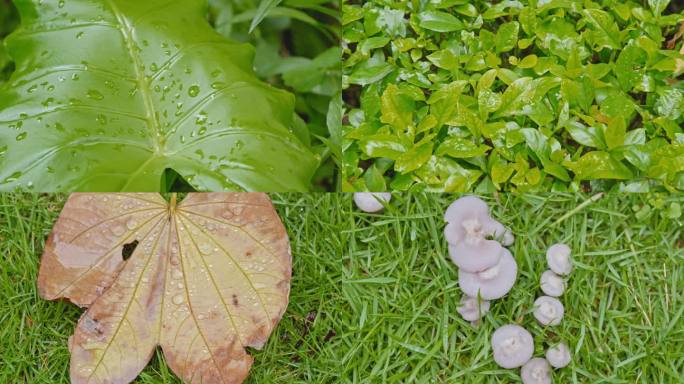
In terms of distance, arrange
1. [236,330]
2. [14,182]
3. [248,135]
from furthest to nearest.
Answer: [236,330]
[248,135]
[14,182]

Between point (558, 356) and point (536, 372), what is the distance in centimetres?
8

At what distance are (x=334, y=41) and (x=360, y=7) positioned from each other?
0.20m

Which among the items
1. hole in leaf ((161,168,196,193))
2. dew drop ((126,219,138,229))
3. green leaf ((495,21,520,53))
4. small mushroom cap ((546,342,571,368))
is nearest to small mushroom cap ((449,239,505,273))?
small mushroom cap ((546,342,571,368))

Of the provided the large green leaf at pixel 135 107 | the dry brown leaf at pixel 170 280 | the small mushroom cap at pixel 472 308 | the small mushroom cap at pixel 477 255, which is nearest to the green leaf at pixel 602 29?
the small mushroom cap at pixel 477 255

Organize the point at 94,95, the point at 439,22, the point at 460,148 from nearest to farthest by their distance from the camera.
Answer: the point at 94,95 → the point at 460,148 → the point at 439,22

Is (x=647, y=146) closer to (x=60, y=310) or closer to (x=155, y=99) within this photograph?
(x=155, y=99)

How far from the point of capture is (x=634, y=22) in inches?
78.0

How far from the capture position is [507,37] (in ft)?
6.41

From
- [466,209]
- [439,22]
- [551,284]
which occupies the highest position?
[439,22]

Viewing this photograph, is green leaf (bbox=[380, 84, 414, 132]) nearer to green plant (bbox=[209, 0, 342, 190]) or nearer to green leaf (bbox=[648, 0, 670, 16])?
green plant (bbox=[209, 0, 342, 190])

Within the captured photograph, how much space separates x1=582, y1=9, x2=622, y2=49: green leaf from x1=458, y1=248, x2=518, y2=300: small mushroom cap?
674 mm

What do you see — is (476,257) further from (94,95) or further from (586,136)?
(94,95)

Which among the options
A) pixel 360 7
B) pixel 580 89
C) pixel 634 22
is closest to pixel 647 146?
pixel 580 89

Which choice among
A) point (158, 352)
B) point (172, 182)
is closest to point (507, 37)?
point (172, 182)
